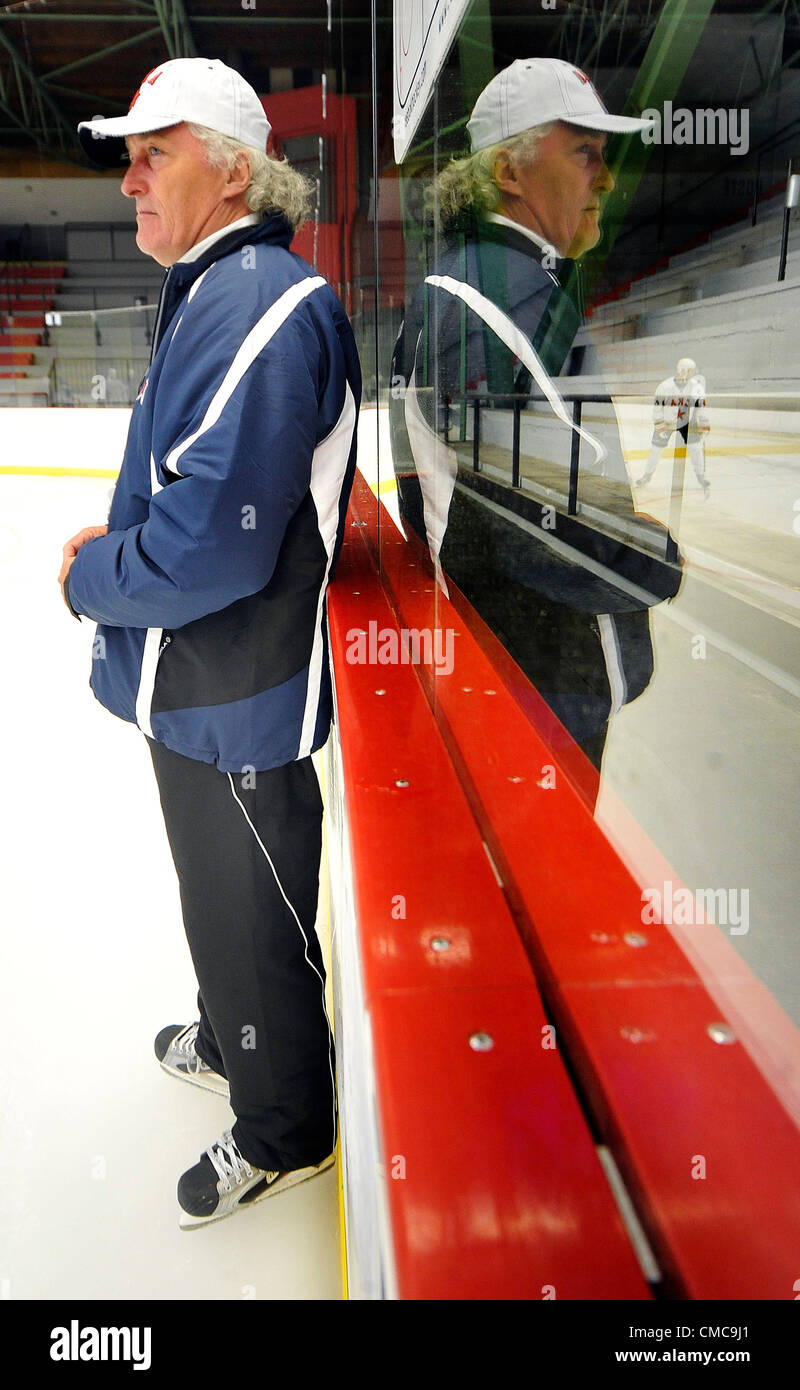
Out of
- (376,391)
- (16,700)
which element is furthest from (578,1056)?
(16,700)

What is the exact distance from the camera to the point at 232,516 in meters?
0.92

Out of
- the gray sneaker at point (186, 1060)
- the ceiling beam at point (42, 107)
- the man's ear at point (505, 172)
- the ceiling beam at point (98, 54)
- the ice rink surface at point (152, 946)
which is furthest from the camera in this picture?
the ceiling beam at point (42, 107)

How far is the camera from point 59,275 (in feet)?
41.6

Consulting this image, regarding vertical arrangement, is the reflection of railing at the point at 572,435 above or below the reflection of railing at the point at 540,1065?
above

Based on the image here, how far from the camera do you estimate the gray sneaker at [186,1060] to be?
1.44 metres

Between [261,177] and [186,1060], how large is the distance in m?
1.29

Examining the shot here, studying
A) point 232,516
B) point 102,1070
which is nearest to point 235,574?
point 232,516

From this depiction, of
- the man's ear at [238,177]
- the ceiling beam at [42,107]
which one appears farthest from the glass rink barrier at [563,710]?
the ceiling beam at [42,107]

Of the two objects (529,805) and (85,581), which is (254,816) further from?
(529,805)

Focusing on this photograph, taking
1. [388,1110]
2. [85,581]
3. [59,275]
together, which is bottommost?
[388,1110]

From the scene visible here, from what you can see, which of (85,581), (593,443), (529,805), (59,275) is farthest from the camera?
(59,275)

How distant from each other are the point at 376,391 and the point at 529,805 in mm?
1281

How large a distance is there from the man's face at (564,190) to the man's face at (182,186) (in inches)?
16.8

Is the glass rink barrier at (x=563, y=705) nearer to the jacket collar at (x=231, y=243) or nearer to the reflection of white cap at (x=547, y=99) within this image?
the reflection of white cap at (x=547, y=99)
